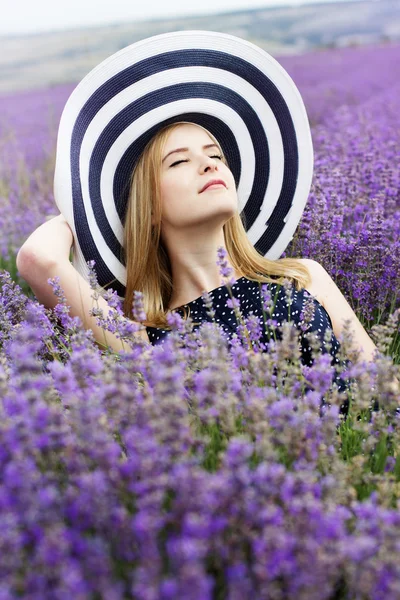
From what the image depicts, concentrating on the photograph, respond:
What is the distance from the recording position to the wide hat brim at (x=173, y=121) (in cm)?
279

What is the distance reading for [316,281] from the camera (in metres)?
2.72

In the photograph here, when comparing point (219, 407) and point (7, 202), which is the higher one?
point (7, 202)

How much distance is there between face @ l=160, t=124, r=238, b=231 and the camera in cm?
257

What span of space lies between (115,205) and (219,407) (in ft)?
5.69

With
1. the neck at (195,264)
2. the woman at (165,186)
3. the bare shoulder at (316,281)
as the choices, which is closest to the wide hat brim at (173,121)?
the woman at (165,186)

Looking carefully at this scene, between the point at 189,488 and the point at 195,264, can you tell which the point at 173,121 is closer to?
the point at 195,264

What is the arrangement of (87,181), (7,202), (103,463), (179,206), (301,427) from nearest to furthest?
(103,463) → (301,427) → (179,206) → (87,181) → (7,202)

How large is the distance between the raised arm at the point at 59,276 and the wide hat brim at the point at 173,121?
0.58 feet

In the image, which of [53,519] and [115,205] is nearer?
[53,519]

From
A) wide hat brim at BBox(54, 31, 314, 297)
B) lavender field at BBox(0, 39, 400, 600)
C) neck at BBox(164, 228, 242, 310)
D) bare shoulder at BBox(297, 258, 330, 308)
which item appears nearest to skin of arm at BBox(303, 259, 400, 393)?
bare shoulder at BBox(297, 258, 330, 308)

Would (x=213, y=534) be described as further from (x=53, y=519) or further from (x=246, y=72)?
(x=246, y=72)

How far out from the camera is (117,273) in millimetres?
2961

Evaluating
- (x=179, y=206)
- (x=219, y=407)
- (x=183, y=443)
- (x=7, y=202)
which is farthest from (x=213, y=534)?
(x=7, y=202)

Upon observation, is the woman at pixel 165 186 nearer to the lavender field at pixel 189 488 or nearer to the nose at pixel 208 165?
the nose at pixel 208 165
